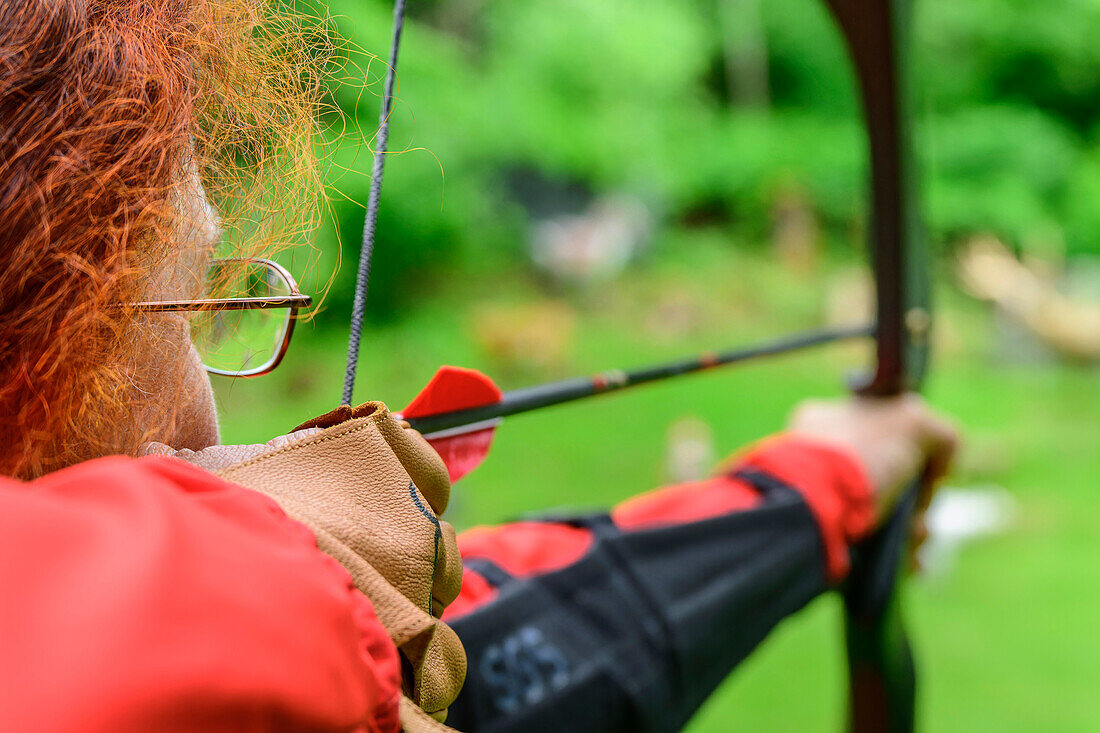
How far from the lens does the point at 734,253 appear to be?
5156 mm

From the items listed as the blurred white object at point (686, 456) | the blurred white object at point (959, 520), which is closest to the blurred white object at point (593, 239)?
the blurred white object at point (686, 456)

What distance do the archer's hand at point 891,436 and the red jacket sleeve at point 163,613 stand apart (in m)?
0.53

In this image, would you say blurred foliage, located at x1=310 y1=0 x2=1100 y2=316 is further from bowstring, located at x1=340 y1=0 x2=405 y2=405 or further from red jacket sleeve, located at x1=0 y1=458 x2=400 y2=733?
red jacket sleeve, located at x1=0 y1=458 x2=400 y2=733

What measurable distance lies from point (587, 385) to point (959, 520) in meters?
2.38

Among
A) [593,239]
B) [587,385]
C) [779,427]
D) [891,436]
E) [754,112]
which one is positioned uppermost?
[754,112]

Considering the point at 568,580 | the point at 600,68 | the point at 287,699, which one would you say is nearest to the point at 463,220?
the point at 600,68

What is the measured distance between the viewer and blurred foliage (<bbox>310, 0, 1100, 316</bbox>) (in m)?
3.89

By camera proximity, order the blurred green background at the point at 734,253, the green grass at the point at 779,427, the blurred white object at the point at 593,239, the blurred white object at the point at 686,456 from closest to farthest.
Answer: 1. the green grass at the point at 779,427
2. the blurred green background at the point at 734,253
3. the blurred white object at the point at 686,456
4. the blurred white object at the point at 593,239

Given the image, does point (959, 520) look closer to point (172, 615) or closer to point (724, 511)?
point (724, 511)

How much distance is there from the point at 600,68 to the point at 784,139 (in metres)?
1.50

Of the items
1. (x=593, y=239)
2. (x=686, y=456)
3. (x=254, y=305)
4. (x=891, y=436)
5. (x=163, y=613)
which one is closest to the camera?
(x=163, y=613)

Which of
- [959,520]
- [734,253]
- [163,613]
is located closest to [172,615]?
[163,613]

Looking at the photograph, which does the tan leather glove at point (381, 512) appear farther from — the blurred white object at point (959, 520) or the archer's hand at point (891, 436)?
the blurred white object at point (959, 520)

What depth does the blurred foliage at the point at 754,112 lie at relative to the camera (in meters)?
3.89
